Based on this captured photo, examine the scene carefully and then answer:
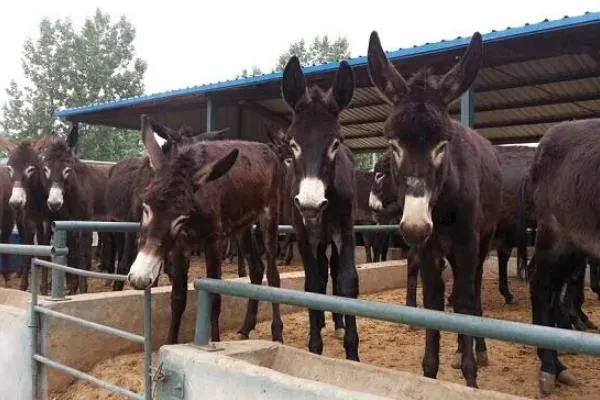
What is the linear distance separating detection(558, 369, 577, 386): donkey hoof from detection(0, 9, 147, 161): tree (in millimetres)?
28634

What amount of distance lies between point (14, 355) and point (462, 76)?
166 inches

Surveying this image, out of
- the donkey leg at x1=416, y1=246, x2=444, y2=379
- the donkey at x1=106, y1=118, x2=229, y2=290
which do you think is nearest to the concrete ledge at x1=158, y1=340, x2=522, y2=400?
the donkey leg at x1=416, y1=246, x2=444, y2=379

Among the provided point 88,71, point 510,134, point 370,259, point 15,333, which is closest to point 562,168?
point 15,333

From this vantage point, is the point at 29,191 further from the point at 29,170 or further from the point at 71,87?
the point at 71,87

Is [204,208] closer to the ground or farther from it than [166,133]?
closer to the ground

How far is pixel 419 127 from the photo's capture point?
3104 millimetres

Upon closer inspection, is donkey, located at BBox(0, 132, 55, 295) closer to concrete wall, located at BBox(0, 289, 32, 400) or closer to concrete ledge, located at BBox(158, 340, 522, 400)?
concrete wall, located at BBox(0, 289, 32, 400)

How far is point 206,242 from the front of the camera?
461 centimetres

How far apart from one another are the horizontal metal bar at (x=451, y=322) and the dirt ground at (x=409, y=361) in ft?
7.48

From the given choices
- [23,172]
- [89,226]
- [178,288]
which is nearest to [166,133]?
[89,226]

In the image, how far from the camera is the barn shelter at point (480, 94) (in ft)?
27.2

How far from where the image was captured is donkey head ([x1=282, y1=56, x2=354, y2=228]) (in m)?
3.66

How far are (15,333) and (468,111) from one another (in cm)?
717

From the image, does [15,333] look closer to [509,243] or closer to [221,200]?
[221,200]
